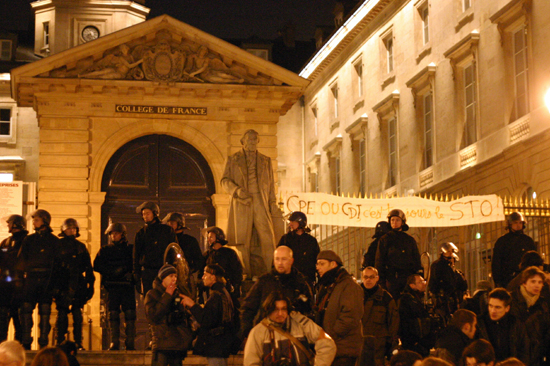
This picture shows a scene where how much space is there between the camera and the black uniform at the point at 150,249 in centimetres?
1464

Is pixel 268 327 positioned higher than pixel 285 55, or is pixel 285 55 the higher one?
pixel 285 55

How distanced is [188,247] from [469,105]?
1841 cm

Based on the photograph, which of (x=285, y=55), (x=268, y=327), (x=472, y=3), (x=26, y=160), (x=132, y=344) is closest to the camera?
(x=268, y=327)

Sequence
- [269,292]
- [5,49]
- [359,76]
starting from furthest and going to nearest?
[5,49] → [359,76] → [269,292]

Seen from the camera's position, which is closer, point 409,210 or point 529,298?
point 529,298

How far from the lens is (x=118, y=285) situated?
49.6ft

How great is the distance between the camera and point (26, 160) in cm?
4897

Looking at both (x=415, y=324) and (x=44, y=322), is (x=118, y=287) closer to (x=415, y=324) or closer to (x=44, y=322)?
(x=44, y=322)

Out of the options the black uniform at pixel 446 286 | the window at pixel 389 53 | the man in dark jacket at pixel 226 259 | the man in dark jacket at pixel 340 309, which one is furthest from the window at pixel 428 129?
the man in dark jacket at pixel 340 309

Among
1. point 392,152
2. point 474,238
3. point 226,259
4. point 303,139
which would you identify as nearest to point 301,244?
point 226,259

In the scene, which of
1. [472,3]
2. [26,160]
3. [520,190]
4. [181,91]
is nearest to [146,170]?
[181,91]

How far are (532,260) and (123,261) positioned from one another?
6.09m

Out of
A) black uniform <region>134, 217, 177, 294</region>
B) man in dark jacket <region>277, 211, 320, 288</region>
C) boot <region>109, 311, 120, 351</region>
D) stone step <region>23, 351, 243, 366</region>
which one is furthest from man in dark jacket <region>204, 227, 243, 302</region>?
boot <region>109, 311, 120, 351</region>

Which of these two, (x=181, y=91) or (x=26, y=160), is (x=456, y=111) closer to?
(x=181, y=91)
